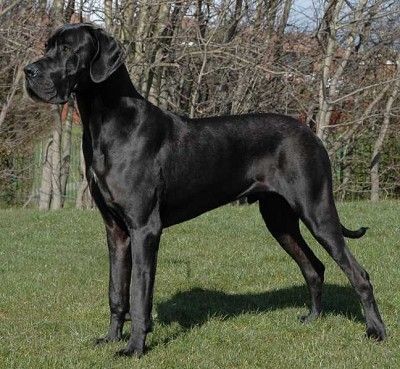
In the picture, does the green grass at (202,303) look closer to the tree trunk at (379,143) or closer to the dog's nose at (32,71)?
the dog's nose at (32,71)

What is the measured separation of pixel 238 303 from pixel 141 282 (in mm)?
1714

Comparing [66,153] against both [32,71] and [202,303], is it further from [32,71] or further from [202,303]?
[32,71]

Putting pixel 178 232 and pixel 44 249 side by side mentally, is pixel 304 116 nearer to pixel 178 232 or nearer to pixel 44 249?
pixel 178 232

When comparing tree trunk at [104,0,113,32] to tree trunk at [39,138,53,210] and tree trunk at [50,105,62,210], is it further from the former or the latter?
tree trunk at [39,138,53,210]

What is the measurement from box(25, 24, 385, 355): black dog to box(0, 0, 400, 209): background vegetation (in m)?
8.51

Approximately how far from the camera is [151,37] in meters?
14.1

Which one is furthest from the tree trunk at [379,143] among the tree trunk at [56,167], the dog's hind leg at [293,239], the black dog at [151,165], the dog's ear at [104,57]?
the dog's ear at [104,57]

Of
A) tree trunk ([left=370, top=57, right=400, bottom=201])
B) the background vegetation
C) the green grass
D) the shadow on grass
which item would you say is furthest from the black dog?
tree trunk ([left=370, top=57, right=400, bottom=201])

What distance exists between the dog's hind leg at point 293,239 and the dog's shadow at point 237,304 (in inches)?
8.8

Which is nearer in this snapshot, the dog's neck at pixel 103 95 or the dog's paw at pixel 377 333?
the dog's neck at pixel 103 95

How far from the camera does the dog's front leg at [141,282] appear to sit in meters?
4.77

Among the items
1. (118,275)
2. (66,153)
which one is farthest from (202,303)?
(66,153)

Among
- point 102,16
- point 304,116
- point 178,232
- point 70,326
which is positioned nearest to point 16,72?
point 102,16

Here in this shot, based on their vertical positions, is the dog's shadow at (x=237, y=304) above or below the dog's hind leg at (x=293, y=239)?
below
